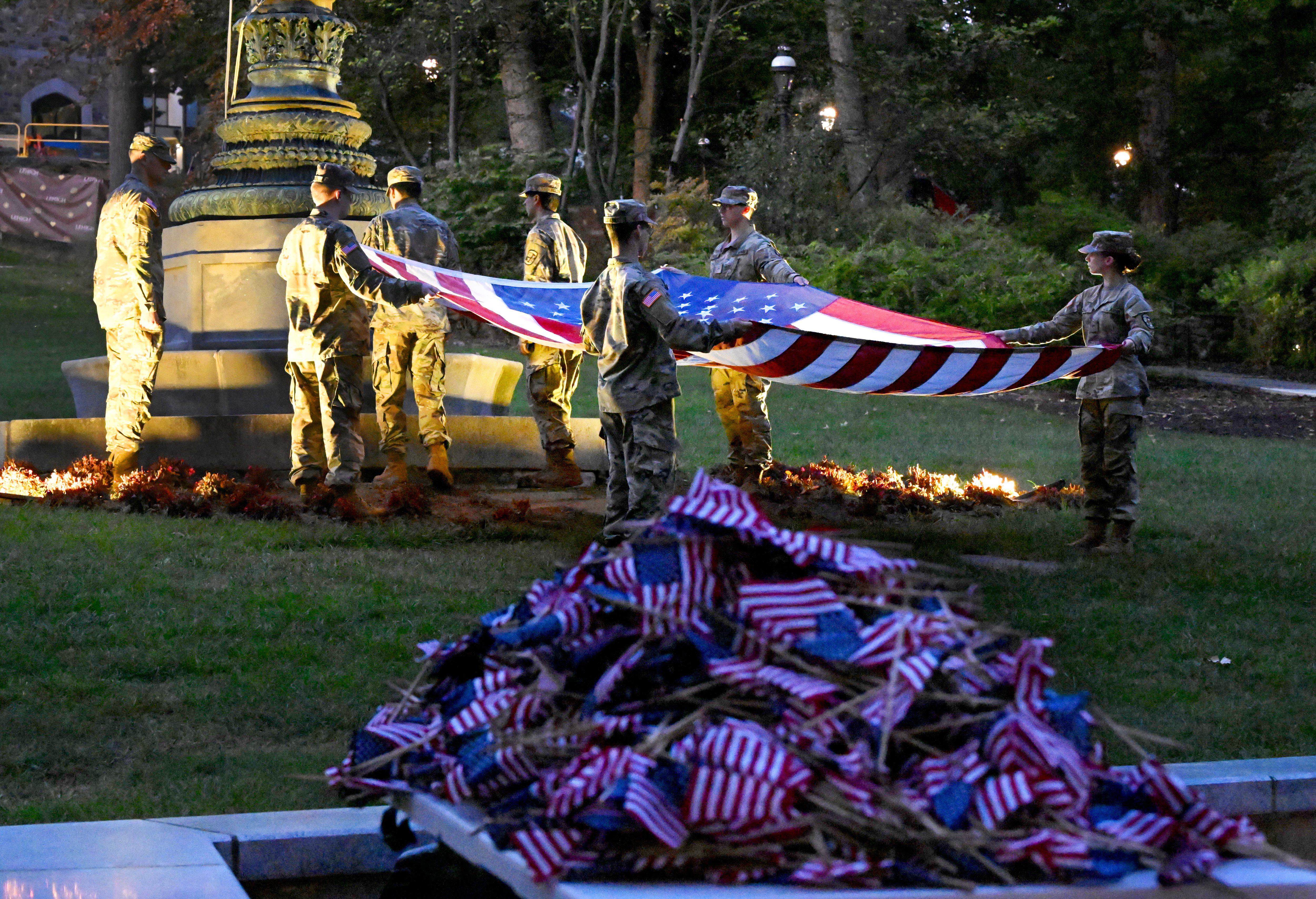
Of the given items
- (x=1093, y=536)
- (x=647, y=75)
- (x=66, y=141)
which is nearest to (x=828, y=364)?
(x=1093, y=536)

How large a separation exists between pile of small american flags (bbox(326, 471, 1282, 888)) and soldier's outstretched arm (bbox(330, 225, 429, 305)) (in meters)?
5.95

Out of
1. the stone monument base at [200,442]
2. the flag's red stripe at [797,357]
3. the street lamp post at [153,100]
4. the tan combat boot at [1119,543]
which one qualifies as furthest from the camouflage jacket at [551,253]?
the street lamp post at [153,100]

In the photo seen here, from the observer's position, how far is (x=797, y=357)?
7477 mm

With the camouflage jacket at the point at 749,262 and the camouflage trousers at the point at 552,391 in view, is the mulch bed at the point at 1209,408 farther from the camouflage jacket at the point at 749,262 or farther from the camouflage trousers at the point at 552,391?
the camouflage jacket at the point at 749,262

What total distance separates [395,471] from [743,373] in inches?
103

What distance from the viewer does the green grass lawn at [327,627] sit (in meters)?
4.54

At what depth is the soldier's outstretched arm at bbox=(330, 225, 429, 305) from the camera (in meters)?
8.49

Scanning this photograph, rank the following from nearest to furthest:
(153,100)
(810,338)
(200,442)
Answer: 1. (810,338)
2. (200,442)
3. (153,100)

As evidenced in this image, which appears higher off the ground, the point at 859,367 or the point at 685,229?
the point at 685,229

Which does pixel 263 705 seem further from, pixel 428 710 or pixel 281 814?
pixel 428 710

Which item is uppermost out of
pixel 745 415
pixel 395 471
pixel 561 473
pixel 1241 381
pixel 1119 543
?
pixel 745 415

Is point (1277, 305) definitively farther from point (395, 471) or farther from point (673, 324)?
point (673, 324)

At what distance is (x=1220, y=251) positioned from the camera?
24.8 metres

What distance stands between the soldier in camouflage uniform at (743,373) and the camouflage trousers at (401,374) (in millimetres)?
1951
